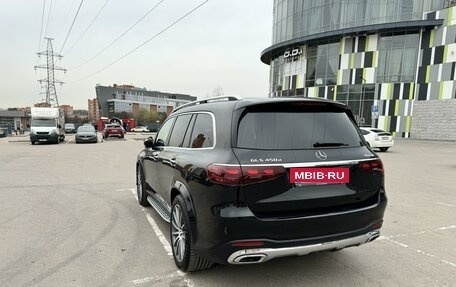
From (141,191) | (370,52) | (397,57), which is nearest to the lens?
(141,191)

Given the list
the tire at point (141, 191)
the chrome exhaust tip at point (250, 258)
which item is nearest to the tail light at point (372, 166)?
the chrome exhaust tip at point (250, 258)

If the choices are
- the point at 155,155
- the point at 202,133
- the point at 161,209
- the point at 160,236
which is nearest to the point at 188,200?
the point at 202,133

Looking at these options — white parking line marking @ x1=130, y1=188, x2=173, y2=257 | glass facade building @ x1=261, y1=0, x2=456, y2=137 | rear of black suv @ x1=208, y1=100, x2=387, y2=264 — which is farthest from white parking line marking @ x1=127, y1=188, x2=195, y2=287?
glass facade building @ x1=261, y1=0, x2=456, y2=137

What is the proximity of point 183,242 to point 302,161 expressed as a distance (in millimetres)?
1524

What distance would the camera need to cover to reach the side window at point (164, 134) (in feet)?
16.1

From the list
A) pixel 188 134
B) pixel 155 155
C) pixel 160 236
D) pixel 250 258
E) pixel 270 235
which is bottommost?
pixel 160 236

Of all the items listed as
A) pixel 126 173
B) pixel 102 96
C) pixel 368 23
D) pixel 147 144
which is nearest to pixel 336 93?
pixel 368 23

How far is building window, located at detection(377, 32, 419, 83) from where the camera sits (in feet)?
117

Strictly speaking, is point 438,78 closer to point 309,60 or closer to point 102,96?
point 309,60

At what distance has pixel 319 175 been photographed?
9.92ft

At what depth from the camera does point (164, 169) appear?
4418mm

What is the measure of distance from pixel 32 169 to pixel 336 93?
118ft

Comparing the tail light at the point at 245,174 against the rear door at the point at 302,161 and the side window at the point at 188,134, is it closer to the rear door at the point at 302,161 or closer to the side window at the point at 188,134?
the rear door at the point at 302,161

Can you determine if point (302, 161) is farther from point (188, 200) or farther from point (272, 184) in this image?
point (188, 200)
